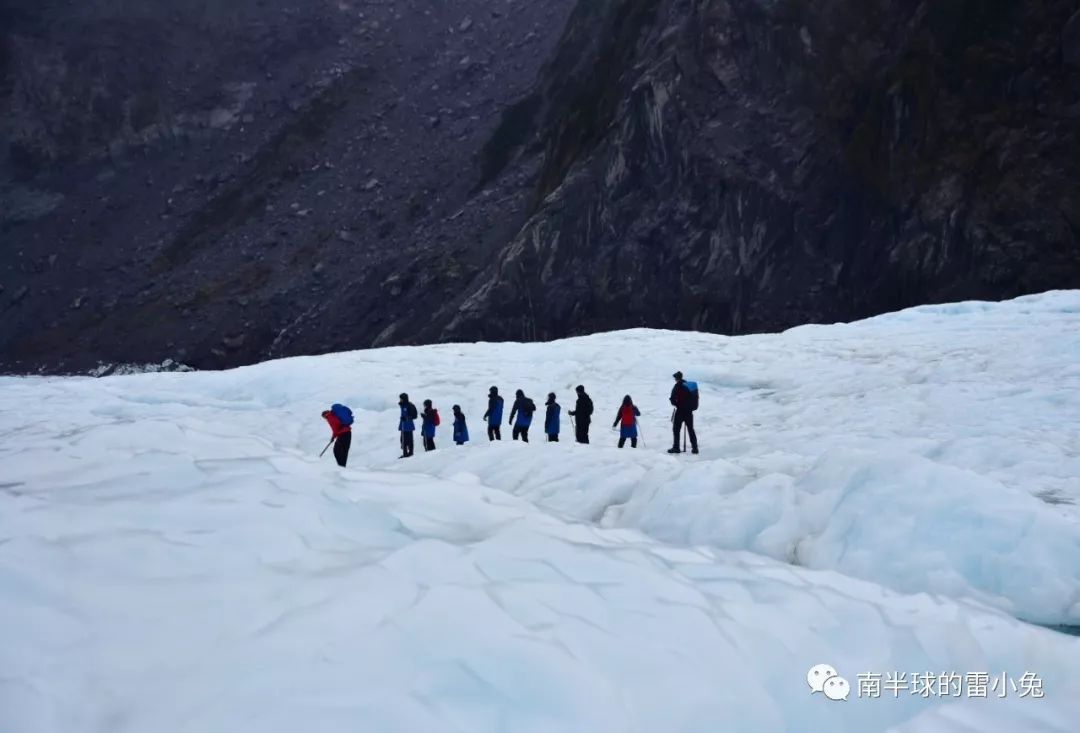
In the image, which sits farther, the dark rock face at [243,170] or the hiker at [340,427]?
the dark rock face at [243,170]

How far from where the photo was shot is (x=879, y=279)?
111 ft

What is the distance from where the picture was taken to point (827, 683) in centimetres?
476

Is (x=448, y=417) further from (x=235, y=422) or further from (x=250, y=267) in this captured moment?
(x=250, y=267)

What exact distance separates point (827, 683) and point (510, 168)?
49.6m

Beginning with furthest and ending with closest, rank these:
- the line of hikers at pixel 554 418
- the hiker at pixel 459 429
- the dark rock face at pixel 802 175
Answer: the dark rock face at pixel 802 175 < the hiker at pixel 459 429 < the line of hikers at pixel 554 418

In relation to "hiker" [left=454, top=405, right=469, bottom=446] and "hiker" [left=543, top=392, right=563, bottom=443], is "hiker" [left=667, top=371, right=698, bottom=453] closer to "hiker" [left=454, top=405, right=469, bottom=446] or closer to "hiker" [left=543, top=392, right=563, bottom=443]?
"hiker" [left=543, top=392, right=563, bottom=443]

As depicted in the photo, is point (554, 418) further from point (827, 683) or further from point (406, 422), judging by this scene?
point (827, 683)

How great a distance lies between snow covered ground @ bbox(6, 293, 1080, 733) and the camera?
413 cm

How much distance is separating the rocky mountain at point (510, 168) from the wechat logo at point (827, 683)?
30774 mm

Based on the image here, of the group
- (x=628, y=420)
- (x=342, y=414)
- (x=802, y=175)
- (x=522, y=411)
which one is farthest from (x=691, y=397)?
(x=802, y=175)

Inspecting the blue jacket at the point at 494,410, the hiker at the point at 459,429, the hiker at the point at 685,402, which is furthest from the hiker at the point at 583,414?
the hiker at the point at 459,429

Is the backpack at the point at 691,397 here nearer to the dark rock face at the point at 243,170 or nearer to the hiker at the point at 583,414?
the hiker at the point at 583,414

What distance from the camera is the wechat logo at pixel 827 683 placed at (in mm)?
4684

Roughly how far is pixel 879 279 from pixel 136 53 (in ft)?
210
